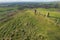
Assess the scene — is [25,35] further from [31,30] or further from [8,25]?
[8,25]

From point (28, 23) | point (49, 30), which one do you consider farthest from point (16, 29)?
point (49, 30)

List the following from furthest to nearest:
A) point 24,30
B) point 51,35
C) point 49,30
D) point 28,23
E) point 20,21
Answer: point 20,21 → point 28,23 → point 24,30 → point 49,30 → point 51,35

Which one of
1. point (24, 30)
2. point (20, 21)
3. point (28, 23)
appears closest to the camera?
point (24, 30)

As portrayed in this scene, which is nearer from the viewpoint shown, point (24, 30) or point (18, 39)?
point (18, 39)

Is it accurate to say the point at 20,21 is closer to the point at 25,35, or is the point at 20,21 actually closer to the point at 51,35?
the point at 25,35

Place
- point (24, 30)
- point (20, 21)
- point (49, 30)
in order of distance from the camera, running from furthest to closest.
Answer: point (20, 21), point (24, 30), point (49, 30)

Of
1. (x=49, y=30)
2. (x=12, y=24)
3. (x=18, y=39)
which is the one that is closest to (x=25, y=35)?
(x=18, y=39)

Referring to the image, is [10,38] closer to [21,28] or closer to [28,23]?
[21,28]

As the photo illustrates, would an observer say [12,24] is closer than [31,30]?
No
